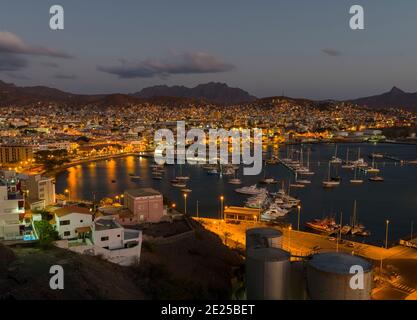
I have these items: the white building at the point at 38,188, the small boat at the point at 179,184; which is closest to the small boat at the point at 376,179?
the small boat at the point at 179,184

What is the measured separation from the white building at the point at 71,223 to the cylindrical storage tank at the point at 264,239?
1881mm

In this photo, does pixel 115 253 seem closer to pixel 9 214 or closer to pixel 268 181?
pixel 9 214

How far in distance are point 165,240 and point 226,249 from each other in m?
0.99

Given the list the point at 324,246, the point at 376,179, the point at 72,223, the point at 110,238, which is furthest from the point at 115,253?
the point at 376,179

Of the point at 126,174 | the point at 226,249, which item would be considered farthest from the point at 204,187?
the point at 226,249

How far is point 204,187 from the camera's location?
13.2m

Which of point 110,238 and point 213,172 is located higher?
point 110,238

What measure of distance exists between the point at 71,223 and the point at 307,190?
924 centimetres

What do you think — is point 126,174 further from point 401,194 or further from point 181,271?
point 181,271

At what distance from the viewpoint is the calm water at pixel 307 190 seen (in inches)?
384

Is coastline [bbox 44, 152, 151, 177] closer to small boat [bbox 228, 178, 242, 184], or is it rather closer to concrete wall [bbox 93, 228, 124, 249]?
small boat [bbox 228, 178, 242, 184]

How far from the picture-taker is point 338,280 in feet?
10.2
